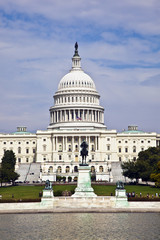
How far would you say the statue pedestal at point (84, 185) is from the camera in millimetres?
84250

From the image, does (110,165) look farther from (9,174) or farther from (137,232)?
(137,232)

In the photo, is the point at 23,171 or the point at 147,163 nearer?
the point at 147,163

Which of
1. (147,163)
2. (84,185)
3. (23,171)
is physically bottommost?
(84,185)

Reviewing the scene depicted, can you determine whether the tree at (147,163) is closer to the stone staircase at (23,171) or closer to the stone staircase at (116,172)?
the stone staircase at (116,172)

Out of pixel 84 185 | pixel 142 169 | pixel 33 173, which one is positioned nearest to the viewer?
pixel 84 185

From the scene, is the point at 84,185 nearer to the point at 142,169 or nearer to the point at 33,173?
the point at 142,169

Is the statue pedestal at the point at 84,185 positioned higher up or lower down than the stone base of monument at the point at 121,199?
higher up

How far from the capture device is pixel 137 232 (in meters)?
58.7

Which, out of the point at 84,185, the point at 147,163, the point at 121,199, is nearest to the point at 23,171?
the point at 147,163

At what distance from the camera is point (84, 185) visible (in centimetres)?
8512

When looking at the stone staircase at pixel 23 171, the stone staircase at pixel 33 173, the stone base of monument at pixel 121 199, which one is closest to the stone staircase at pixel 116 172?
the stone staircase at pixel 33 173

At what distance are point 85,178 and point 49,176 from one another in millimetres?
86212

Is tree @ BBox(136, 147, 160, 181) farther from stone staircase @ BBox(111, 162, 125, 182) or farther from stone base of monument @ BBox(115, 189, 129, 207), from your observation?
stone base of monument @ BBox(115, 189, 129, 207)

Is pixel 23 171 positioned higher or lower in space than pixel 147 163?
higher
